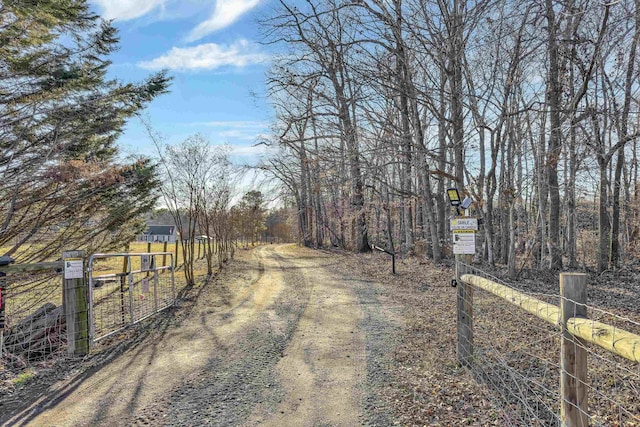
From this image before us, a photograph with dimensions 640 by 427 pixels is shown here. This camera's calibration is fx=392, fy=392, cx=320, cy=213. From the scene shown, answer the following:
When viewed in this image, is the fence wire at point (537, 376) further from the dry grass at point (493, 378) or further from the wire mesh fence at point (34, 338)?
the wire mesh fence at point (34, 338)

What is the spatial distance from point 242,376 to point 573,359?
3062mm

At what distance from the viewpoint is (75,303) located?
4.73 m

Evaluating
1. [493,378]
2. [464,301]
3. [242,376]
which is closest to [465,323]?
[464,301]

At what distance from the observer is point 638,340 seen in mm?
1586

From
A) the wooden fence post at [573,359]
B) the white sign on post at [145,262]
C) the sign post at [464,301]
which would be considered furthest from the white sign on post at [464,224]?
the white sign on post at [145,262]

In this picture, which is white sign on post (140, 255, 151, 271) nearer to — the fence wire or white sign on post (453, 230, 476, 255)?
white sign on post (453, 230, 476, 255)

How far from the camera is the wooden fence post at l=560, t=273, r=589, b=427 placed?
2.06 m

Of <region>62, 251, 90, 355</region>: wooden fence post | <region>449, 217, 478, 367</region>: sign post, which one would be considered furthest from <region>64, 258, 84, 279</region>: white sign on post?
<region>449, 217, 478, 367</region>: sign post

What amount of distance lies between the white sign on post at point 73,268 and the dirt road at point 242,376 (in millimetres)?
1137

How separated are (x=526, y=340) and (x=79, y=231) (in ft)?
27.2

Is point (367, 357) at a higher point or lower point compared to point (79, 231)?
lower

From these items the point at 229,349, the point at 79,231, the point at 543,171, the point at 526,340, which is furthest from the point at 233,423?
Answer: the point at 543,171

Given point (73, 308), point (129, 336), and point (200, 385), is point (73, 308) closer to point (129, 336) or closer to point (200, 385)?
point (129, 336)

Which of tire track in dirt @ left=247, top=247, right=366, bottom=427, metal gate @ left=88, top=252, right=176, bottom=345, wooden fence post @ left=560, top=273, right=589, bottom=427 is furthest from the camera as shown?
metal gate @ left=88, top=252, right=176, bottom=345
